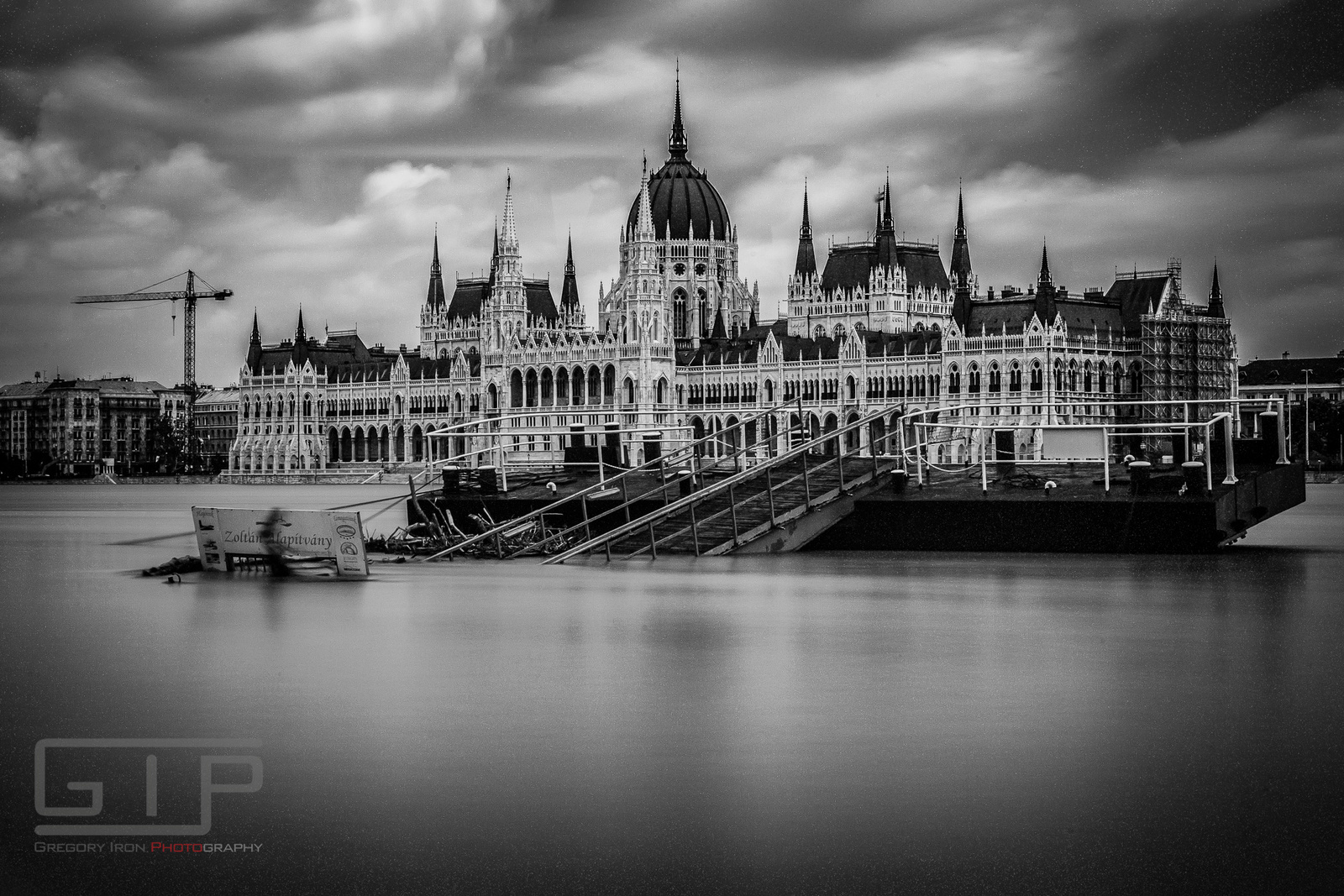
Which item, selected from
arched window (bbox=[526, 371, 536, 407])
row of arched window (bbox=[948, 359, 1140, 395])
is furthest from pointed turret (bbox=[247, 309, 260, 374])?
row of arched window (bbox=[948, 359, 1140, 395])

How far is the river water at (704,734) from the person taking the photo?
925 cm

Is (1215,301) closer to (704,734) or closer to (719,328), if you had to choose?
(719,328)

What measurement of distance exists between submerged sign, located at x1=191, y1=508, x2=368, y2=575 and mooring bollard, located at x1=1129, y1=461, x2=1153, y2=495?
41.1 ft

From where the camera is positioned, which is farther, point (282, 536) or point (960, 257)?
point (960, 257)

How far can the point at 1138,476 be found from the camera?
28516mm

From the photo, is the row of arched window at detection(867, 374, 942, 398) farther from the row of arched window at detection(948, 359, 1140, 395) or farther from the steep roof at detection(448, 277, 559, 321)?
the steep roof at detection(448, 277, 559, 321)

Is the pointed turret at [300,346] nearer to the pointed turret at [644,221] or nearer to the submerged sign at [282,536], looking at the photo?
the pointed turret at [644,221]

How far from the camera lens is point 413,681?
15.6m

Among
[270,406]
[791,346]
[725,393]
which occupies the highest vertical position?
[791,346]

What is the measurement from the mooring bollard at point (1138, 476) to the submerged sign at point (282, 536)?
41.1 feet

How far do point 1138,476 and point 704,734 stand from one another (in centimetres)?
1778

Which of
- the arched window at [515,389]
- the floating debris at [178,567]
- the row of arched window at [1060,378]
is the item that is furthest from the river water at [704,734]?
the arched window at [515,389]

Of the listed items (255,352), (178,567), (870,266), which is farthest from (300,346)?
(178,567)

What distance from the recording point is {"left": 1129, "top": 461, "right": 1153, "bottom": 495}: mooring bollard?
91.8ft
